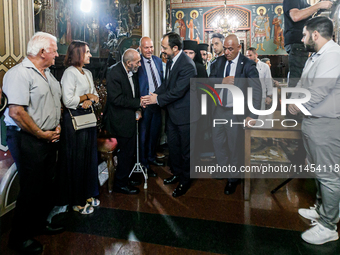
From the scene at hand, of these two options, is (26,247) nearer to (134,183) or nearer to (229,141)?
(134,183)

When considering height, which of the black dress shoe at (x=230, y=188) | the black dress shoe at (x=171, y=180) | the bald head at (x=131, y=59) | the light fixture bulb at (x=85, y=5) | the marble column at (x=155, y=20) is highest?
→ the marble column at (x=155, y=20)

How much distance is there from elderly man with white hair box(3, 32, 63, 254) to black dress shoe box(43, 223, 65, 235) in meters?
0.14

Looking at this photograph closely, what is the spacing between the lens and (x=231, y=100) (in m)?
3.35

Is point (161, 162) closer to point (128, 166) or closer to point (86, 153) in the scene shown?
point (128, 166)

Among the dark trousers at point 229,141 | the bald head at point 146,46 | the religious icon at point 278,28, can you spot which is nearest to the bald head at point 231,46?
the dark trousers at point 229,141

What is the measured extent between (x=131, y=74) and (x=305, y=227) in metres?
2.44

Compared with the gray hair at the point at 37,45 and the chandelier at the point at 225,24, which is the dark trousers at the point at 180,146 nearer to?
the gray hair at the point at 37,45

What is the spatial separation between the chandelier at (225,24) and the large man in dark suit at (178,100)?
9940 mm

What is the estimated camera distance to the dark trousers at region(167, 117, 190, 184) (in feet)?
10.7

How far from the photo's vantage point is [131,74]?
3.24 meters

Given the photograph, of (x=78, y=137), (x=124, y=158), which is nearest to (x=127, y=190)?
(x=124, y=158)

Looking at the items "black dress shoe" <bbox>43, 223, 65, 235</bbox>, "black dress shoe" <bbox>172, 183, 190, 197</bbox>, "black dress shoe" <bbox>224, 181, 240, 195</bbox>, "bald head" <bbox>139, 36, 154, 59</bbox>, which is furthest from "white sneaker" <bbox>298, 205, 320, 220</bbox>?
"bald head" <bbox>139, 36, 154, 59</bbox>

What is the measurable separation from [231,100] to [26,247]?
257 cm

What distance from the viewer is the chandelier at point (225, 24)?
12.2 metres
